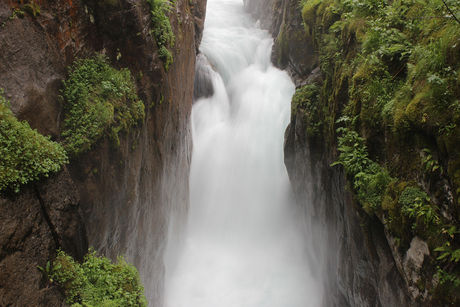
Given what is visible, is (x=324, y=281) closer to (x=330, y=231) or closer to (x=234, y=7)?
(x=330, y=231)

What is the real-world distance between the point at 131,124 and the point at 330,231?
7020mm

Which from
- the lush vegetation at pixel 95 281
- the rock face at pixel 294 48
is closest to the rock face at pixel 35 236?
the lush vegetation at pixel 95 281

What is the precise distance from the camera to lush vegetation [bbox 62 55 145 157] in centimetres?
507

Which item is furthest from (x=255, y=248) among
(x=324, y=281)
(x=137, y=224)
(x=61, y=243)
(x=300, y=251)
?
(x=61, y=243)

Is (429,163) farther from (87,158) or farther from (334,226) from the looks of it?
(87,158)

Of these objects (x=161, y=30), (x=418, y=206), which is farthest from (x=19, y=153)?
(x=418, y=206)

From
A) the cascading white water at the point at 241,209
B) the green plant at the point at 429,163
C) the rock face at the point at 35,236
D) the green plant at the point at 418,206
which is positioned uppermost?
the green plant at the point at 429,163

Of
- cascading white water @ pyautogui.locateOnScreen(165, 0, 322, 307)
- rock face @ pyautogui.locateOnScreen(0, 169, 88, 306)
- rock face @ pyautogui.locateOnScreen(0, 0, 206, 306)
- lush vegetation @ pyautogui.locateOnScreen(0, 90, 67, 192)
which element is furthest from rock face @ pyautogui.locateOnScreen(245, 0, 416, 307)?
lush vegetation @ pyautogui.locateOnScreen(0, 90, 67, 192)

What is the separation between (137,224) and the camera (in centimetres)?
768

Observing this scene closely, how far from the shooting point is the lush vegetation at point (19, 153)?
356cm

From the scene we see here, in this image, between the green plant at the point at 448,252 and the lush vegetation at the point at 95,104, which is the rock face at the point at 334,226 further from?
the lush vegetation at the point at 95,104

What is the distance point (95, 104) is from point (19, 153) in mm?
2007

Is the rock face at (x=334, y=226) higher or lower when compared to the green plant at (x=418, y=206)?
lower

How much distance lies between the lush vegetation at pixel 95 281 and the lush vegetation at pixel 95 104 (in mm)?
1882
